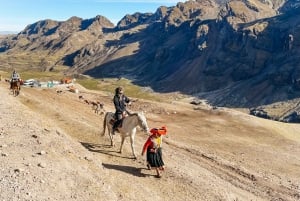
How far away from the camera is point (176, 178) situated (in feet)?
82.3

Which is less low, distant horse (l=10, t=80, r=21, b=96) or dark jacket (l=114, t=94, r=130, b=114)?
dark jacket (l=114, t=94, r=130, b=114)

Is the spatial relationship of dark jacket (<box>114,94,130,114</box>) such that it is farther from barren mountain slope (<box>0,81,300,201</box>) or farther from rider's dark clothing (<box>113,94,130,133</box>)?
barren mountain slope (<box>0,81,300,201</box>)

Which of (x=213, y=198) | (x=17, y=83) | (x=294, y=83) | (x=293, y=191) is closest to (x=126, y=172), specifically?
(x=213, y=198)

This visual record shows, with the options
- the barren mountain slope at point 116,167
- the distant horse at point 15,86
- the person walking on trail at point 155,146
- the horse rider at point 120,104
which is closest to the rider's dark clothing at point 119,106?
the horse rider at point 120,104

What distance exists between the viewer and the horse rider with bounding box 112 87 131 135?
89.5 ft

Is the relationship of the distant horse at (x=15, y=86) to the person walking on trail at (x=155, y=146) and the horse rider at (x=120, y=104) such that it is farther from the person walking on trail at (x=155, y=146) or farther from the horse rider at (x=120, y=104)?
the person walking on trail at (x=155, y=146)

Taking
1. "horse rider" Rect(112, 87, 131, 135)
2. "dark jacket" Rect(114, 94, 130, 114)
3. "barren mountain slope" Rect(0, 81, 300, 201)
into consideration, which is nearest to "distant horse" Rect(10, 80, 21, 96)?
"barren mountain slope" Rect(0, 81, 300, 201)

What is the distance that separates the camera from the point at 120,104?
27625 mm

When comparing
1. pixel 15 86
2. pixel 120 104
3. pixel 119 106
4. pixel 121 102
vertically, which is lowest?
pixel 15 86

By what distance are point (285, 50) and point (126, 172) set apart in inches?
6790

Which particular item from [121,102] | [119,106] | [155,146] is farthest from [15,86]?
[155,146]

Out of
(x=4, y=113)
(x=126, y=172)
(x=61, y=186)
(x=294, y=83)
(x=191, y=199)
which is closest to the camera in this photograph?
(x=61, y=186)

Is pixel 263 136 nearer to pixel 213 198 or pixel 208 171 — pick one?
pixel 208 171

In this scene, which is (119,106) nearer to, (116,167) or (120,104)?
(120,104)
